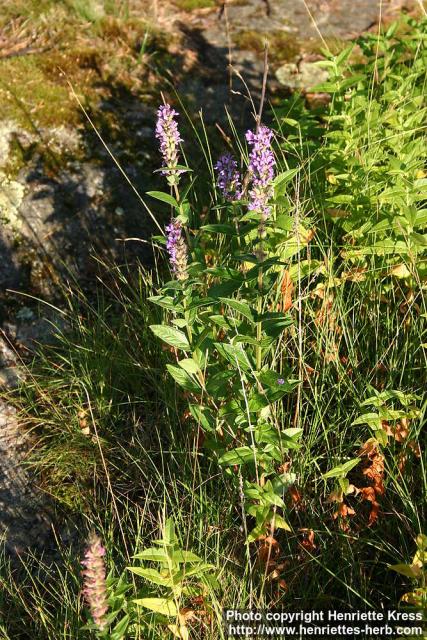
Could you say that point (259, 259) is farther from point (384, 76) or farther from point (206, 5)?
point (206, 5)

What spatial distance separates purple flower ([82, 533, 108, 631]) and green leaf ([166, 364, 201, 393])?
67cm

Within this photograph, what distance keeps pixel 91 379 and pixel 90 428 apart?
23cm

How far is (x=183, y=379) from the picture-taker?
240cm

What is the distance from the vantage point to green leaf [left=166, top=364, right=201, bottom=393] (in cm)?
238

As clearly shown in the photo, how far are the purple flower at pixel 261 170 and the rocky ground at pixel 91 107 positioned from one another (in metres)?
1.19

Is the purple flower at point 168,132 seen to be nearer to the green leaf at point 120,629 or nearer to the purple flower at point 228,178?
the purple flower at point 228,178

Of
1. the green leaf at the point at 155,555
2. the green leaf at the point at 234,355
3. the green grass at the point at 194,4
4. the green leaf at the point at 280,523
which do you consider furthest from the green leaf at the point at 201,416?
the green grass at the point at 194,4

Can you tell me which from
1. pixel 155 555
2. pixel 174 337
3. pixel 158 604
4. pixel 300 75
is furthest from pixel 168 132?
pixel 300 75

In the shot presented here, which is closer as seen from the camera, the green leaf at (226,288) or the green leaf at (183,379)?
the green leaf at (226,288)

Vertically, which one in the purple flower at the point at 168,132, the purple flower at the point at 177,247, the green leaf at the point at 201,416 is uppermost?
the purple flower at the point at 168,132

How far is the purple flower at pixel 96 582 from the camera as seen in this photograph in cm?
178

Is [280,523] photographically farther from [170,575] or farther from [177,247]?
[177,247]

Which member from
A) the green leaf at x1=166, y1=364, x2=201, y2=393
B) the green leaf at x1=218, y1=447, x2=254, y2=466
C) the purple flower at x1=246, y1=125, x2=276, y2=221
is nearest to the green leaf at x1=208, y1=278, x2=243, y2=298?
the purple flower at x1=246, y1=125, x2=276, y2=221

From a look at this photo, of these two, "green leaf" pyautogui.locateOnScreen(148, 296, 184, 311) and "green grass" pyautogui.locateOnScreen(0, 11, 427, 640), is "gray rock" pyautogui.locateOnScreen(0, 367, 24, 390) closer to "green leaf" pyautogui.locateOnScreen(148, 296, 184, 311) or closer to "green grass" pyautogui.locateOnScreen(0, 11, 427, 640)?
"green grass" pyautogui.locateOnScreen(0, 11, 427, 640)
